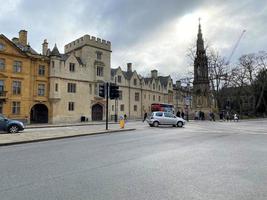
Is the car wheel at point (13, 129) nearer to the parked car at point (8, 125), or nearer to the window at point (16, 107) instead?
the parked car at point (8, 125)

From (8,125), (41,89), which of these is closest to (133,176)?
(8,125)

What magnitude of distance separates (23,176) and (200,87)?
181 ft

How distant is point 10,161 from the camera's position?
8.65 meters

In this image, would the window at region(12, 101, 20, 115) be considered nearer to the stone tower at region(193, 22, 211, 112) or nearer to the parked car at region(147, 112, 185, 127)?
the parked car at region(147, 112, 185, 127)

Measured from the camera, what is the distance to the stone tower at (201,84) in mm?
54406

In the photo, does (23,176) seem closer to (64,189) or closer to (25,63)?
(64,189)

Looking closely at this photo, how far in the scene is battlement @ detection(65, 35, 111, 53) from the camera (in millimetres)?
47394

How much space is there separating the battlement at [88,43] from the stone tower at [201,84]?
1916 centimetres

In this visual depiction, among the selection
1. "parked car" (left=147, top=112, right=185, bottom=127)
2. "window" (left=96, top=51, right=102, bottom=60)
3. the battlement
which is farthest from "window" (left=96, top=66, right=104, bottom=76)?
"parked car" (left=147, top=112, right=185, bottom=127)

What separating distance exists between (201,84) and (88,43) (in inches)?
1079

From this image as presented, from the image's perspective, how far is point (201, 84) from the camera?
59406 mm

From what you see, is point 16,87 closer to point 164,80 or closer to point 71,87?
point 71,87

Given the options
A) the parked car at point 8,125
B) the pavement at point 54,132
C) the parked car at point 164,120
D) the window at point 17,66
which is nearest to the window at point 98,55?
the window at point 17,66

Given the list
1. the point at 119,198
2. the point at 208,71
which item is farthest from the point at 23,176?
the point at 208,71
